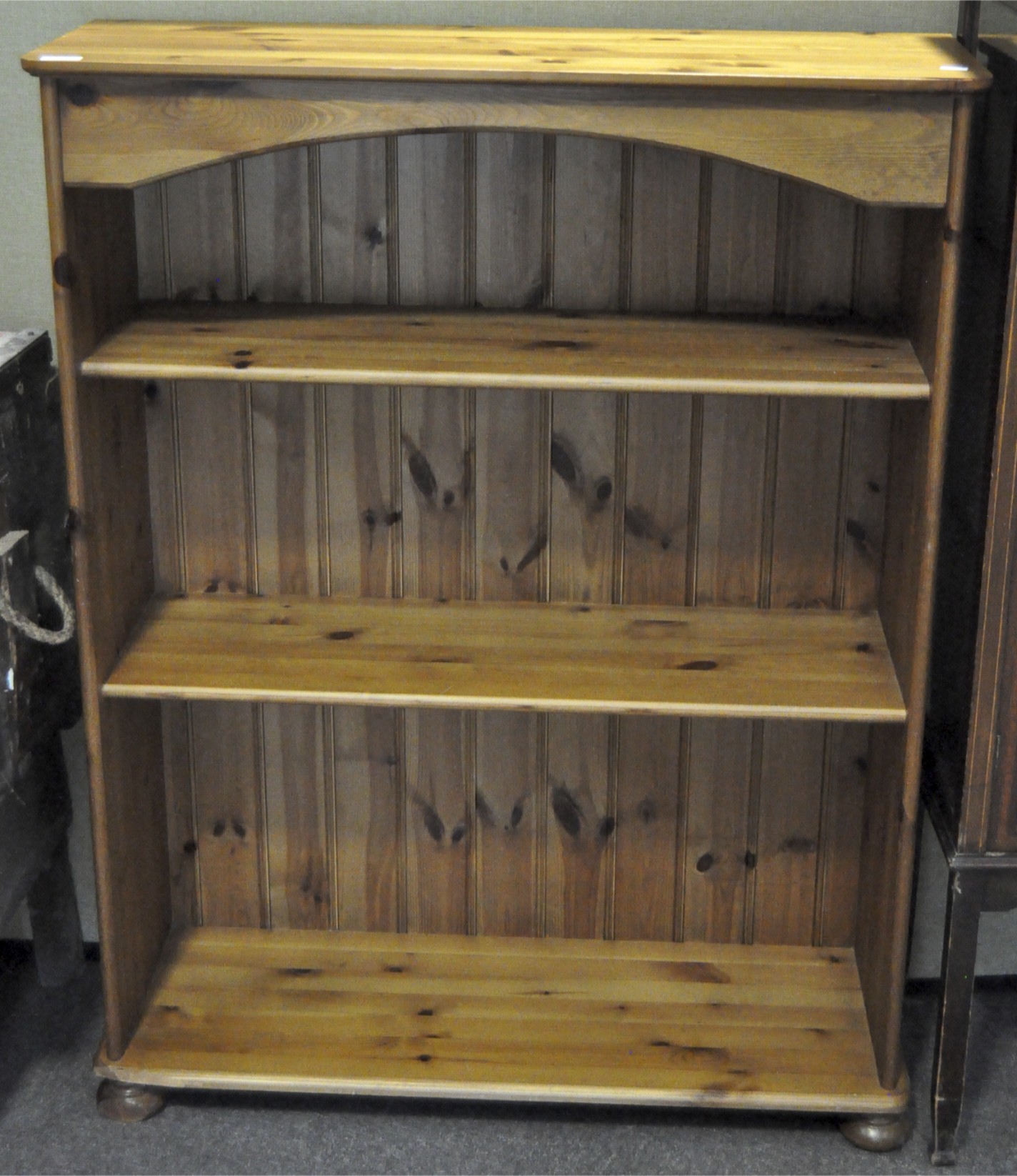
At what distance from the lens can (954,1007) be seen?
7.19ft

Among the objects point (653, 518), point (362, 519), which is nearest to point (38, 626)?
point (362, 519)

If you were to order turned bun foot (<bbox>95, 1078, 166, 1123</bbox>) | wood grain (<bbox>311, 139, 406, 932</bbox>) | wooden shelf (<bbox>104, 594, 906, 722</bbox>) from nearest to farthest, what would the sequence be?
wooden shelf (<bbox>104, 594, 906, 722</bbox>) < wood grain (<bbox>311, 139, 406, 932</bbox>) < turned bun foot (<bbox>95, 1078, 166, 1123</bbox>)

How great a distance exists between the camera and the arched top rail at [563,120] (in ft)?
6.01

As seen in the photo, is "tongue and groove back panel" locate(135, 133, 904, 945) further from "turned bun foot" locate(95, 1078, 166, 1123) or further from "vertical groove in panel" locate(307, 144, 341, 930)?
"turned bun foot" locate(95, 1078, 166, 1123)

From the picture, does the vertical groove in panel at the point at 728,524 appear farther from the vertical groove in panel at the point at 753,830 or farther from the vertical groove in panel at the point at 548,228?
the vertical groove in panel at the point at 548,228

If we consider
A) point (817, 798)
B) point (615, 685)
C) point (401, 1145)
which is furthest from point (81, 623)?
point (817, 798)

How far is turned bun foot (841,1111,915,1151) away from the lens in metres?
2.29

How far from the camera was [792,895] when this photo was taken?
254 cm

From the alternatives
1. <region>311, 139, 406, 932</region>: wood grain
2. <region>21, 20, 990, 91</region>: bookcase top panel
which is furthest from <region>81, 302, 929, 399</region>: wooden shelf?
<region>21, 20, 990, 91</region>: bookcase top panel

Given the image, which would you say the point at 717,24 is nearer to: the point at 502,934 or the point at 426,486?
the point at 426,486

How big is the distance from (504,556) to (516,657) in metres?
0.21

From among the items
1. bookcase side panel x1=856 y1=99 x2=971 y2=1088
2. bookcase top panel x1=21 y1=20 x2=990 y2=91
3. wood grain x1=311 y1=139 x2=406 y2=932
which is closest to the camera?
bookcase top panel x1=21 y1=20 x2=990 y2=91

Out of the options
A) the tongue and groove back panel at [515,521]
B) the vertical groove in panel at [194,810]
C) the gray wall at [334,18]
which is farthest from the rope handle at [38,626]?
the gray wall at [334,18]

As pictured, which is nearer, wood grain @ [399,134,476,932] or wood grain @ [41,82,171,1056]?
wood grain @ [41,82,171,1056]
